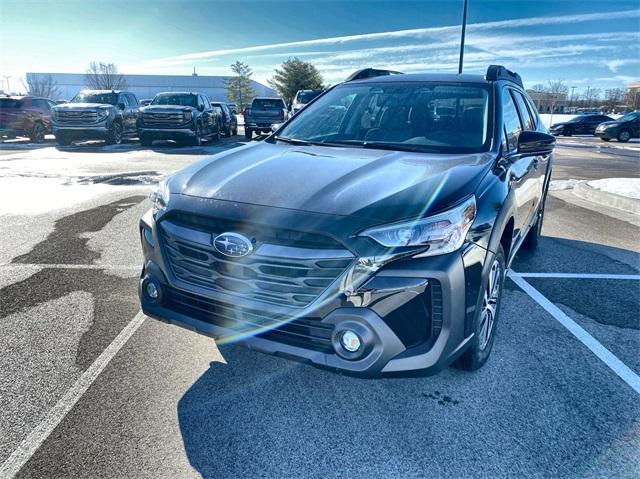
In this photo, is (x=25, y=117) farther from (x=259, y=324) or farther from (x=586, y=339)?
(x=586, y=339)

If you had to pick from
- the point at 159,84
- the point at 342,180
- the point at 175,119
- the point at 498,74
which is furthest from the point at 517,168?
the point at 159,84

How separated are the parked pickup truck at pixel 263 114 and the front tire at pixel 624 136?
64.2 feet

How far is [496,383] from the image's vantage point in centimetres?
279

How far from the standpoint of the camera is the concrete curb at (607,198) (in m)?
7.63

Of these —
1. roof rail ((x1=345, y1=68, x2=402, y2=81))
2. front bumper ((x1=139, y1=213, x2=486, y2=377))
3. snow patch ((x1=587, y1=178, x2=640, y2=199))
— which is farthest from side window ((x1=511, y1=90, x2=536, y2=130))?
snow patch ((x1=587, y1=178, x2=640, y2=199))

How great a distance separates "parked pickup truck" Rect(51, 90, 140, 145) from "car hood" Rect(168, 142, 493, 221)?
52.0ft

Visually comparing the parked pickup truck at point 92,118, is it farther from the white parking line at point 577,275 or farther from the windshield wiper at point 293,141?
the white parking line at point 577,275

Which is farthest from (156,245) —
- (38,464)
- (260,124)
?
(260,124)

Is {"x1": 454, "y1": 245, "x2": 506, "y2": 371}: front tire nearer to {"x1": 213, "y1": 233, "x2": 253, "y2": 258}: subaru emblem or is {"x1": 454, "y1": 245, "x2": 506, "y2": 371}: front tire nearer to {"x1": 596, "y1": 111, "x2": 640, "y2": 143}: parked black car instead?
{"x1": 213, "y1": 233, "x2": 253, "y2": 258}: subaru emblem

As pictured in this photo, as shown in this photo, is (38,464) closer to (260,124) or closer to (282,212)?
(282,212)

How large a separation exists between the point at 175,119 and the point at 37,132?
8.28 meters

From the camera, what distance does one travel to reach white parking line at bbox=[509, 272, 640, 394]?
2.90m

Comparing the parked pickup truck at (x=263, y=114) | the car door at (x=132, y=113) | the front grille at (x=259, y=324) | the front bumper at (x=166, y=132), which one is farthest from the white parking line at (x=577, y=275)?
the parked pickup truck at (x=263, y=114)

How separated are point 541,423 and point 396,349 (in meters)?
1.02
